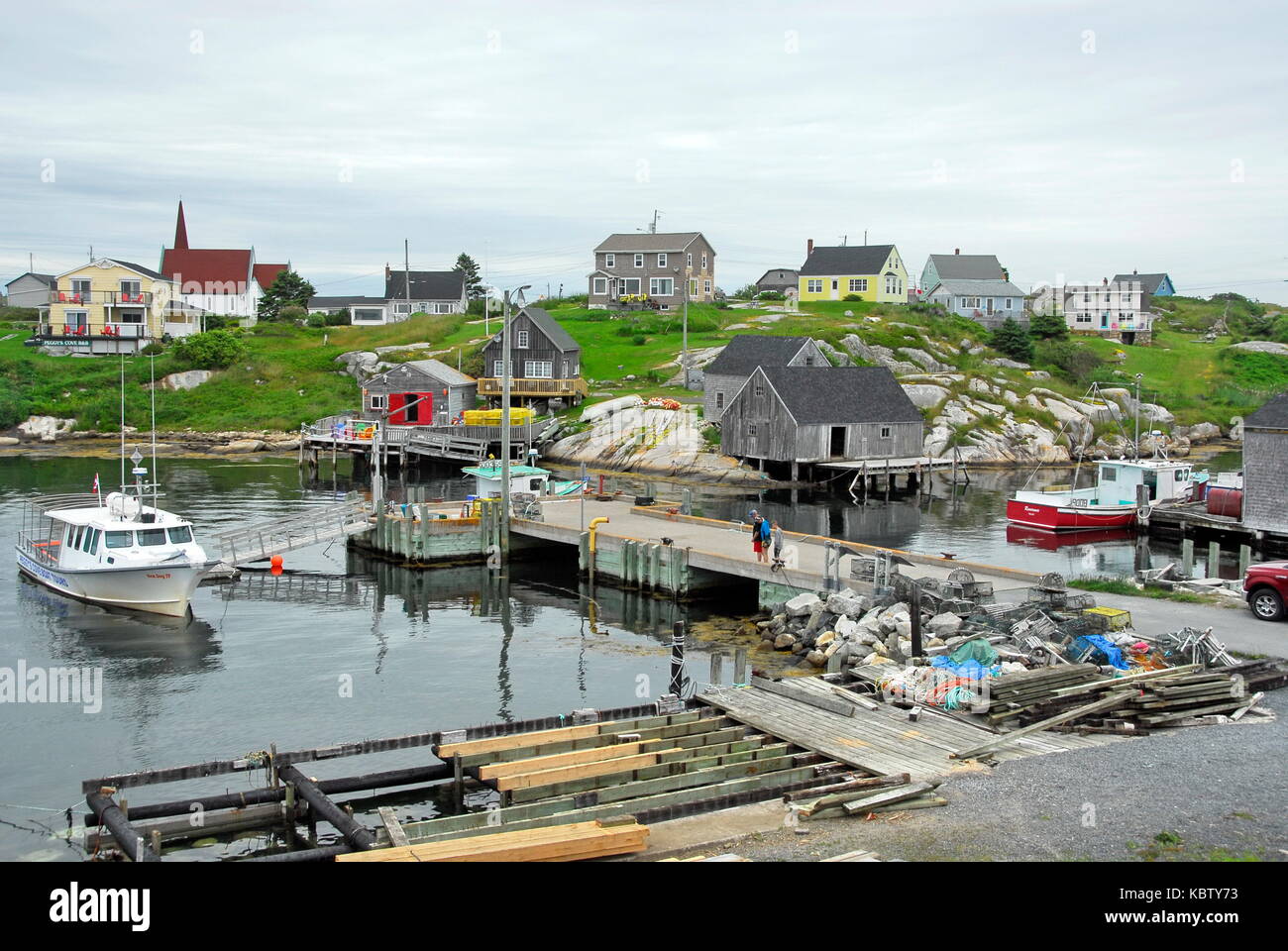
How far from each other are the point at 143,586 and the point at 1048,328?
77.8 metres

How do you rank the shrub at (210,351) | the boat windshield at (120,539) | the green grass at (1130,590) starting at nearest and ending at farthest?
the green grass at (1130,590), the boat windshield at (120,539), the shrub at (210,351)

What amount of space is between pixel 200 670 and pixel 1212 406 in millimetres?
78134

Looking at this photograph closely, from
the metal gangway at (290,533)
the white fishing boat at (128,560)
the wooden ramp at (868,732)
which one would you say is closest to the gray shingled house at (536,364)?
the metal gangway at (290,533)

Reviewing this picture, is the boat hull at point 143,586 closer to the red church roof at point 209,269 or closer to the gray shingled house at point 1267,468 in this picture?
the gray shingled house at point 1267,468

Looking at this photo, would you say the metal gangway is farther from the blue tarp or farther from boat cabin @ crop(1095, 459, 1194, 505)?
boat cabin @ crop(1095, 459, 1194, 505)

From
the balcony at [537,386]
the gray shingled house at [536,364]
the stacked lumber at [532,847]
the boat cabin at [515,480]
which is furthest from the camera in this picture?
the gray shingled house at [536,364]

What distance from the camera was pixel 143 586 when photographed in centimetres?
3219

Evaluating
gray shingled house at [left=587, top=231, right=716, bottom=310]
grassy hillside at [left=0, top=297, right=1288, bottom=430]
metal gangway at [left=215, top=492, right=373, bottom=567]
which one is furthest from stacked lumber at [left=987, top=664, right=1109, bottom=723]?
gray shingled house at [left=587, top=231, right=716, bottom=310]

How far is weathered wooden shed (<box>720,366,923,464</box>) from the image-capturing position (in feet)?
201

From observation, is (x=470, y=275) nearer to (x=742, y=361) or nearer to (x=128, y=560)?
(x=742, y=361)

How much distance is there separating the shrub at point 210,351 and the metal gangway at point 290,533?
49208 millimetres

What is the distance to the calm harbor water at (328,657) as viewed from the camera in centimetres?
2106
